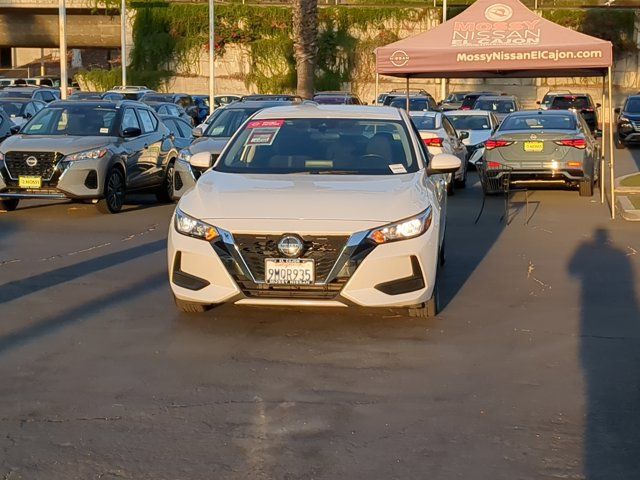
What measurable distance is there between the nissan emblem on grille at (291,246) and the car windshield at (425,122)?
11984mm

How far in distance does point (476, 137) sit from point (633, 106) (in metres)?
11.5

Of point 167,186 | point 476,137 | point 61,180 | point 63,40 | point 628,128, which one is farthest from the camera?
point 628,128

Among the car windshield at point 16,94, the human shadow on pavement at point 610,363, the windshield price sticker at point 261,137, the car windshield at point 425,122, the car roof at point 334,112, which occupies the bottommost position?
the human shadow on pavement at point 610,363

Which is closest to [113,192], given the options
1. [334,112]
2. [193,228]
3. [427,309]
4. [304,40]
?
[334,112]

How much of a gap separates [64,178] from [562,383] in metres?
9.98

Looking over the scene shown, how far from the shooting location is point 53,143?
15.4m

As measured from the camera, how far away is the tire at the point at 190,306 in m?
8.27

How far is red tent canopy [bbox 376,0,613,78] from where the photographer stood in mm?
17344

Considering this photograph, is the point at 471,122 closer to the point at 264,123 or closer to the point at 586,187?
the point at 586,187

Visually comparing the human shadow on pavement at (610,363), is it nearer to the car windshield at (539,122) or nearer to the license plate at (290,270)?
the license plate at (290,270)

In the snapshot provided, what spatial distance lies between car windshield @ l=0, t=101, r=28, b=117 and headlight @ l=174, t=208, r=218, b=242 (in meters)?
22.1

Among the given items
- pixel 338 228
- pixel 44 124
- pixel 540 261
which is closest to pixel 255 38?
pixel 44 124

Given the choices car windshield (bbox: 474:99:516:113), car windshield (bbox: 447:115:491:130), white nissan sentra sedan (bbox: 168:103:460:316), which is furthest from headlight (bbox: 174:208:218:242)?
car windshield (bbox: 474:99:516:113)

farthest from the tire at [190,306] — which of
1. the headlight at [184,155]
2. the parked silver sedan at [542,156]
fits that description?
the parked silver sedan at [542,156]
